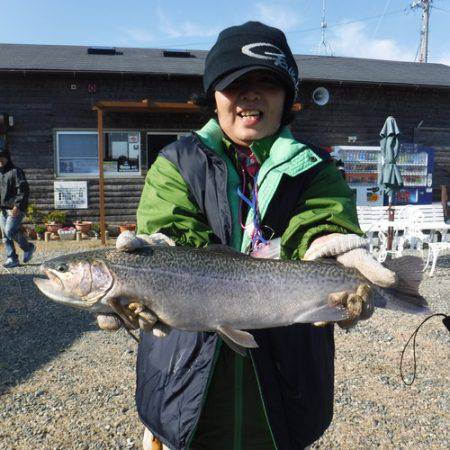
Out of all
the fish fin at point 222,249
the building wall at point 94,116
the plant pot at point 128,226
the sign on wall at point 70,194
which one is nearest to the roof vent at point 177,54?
the building wall at point 94,116

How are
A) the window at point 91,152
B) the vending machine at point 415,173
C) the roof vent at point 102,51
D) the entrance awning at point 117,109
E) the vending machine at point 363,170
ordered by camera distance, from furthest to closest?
the roof vent at point 102,51
the vending machine at point 415,173
the vending machine at point 363,170
the window at point 91,152
the entrance awning at point 117,109

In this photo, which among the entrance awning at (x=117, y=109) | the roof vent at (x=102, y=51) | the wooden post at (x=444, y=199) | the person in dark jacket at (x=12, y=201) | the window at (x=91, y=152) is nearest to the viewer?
the person in dark jacket at (x=12, y=201)

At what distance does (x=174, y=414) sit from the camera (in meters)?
2.23

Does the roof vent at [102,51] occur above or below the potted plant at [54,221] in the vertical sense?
above

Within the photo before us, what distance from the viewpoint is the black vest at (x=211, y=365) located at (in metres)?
2.21

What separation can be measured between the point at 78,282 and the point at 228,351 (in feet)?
2.80

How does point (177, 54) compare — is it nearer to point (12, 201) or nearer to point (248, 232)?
point (12, 201)

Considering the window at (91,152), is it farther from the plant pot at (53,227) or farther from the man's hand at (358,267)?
the man's hand at (358,267)

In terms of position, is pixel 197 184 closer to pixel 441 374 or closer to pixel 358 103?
pixel 441 374

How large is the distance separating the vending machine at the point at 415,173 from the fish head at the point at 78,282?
50.8ft

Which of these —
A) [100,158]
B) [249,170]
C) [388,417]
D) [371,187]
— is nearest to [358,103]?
[371,187]

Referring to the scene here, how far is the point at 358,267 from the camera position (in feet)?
7.82

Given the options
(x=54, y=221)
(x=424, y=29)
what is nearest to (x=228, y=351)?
(x=54, y=221)

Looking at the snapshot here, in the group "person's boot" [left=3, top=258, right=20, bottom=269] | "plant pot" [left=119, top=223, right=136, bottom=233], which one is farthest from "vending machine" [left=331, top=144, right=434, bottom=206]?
"person's boot" [left=3, top=258, right=20, bottom=269]
